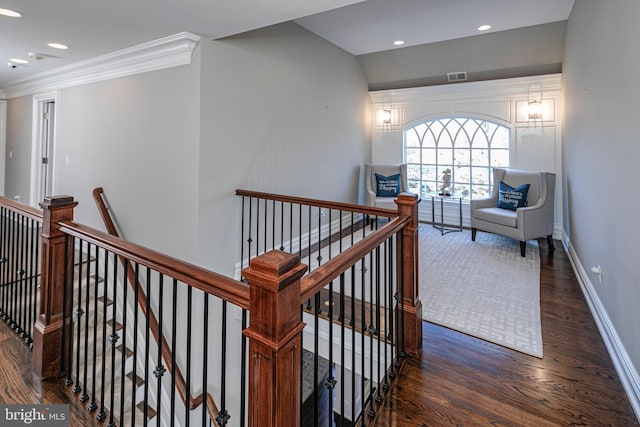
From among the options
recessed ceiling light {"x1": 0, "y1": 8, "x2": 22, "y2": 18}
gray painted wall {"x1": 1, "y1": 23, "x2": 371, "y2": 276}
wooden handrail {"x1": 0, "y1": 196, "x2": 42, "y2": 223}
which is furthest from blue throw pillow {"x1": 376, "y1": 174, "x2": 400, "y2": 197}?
recessed ceiling light {"x1": 0, "y1": 8, "x2": 22, "y2": 18}

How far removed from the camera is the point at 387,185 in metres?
5.64

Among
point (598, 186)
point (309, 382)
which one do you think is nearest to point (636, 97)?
point (598, 186)

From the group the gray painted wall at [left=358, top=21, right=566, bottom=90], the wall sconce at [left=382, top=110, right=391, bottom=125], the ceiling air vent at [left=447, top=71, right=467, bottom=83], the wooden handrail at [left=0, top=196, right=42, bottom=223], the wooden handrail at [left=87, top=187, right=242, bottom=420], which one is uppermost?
the gray painted wall at [left=358, top=21, right=566, bottom=90]

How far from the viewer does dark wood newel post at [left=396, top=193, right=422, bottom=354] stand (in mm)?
2121

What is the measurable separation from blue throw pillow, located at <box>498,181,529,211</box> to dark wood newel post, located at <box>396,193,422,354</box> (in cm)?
305

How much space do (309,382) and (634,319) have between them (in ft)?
16.4

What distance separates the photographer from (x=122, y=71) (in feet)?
12.3

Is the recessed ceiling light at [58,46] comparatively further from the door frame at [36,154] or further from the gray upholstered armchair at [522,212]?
the gray upholstered armchair at [522,212]

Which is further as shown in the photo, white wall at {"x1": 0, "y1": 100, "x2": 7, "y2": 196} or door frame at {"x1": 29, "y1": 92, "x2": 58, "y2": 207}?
white wall at {"x1": 0, "y1": 100, "x2": 7, "y2": 196}

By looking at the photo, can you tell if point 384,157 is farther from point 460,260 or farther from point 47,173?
point 47,173

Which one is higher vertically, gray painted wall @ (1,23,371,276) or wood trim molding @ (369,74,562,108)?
wood trim molding @ (369,74,562,108)

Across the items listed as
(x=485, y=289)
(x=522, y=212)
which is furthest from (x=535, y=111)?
(x=485, y=289)

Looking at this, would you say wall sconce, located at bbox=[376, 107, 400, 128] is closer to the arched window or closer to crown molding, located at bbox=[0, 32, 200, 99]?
the arched window

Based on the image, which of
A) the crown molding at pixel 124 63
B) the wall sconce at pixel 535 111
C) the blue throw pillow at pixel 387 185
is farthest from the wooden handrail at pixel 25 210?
the wall sconce at pixel 535 111
